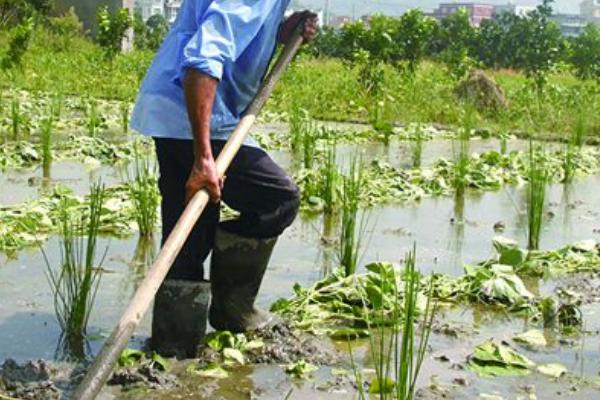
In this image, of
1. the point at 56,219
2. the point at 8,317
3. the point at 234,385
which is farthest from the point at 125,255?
the point at 234,385

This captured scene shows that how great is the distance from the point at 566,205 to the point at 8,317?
5.09 meters

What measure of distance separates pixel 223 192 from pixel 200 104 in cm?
64

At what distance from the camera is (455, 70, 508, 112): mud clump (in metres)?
15.8

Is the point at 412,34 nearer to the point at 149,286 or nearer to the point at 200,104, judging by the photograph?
the point at 200,104

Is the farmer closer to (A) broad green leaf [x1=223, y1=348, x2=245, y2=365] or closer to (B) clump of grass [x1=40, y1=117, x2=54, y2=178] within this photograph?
(A) broad green leaf [x1=223, y1=348, x2=245, y2=365]

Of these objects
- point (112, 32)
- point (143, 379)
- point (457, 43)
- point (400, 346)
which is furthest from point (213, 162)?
point (457, 43)

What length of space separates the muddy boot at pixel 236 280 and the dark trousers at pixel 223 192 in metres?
0.13

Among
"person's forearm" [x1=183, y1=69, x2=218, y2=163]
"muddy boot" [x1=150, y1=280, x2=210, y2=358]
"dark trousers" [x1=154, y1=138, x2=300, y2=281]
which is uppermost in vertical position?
"person's forearm" [x1=183, y1=69, x2=218, y2=163]

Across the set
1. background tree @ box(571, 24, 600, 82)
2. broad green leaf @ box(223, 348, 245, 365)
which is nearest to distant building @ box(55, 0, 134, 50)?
background tree @ box(571, 24, 600, 82)

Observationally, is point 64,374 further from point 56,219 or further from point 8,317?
point 56,219

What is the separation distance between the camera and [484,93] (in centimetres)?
1590

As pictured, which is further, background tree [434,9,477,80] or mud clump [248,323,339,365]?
background tree [434,9,477,80]

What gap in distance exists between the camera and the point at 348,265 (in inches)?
198

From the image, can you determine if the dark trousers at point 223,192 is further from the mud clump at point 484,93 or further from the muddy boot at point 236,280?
the mud clump at point 484,93
